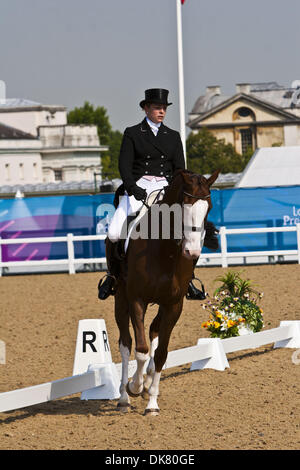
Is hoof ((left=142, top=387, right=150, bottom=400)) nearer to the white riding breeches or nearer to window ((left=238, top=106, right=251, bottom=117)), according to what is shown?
the white riding breeches

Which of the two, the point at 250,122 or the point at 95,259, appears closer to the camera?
the point at 95,259

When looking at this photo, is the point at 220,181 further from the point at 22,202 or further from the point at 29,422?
the point at 29,422

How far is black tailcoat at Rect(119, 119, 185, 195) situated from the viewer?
9500mm

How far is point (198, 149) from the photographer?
328 ft

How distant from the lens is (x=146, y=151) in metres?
9.51

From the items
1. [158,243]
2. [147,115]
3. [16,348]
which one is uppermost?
[147,115]

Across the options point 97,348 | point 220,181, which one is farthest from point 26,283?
point 220,181

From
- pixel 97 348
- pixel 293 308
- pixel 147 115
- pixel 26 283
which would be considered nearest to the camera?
pixel 147 115

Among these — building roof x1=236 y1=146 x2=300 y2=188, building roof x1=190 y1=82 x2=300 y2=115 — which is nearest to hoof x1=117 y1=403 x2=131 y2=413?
building roof x1=236 y1=146 x2=300 y2=188

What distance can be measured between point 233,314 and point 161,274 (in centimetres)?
419

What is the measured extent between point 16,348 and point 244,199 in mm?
13712

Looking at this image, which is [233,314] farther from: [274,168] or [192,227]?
[274,168]

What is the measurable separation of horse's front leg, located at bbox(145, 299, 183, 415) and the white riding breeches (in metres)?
0.90

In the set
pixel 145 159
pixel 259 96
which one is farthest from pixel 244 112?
pixel 145 159
